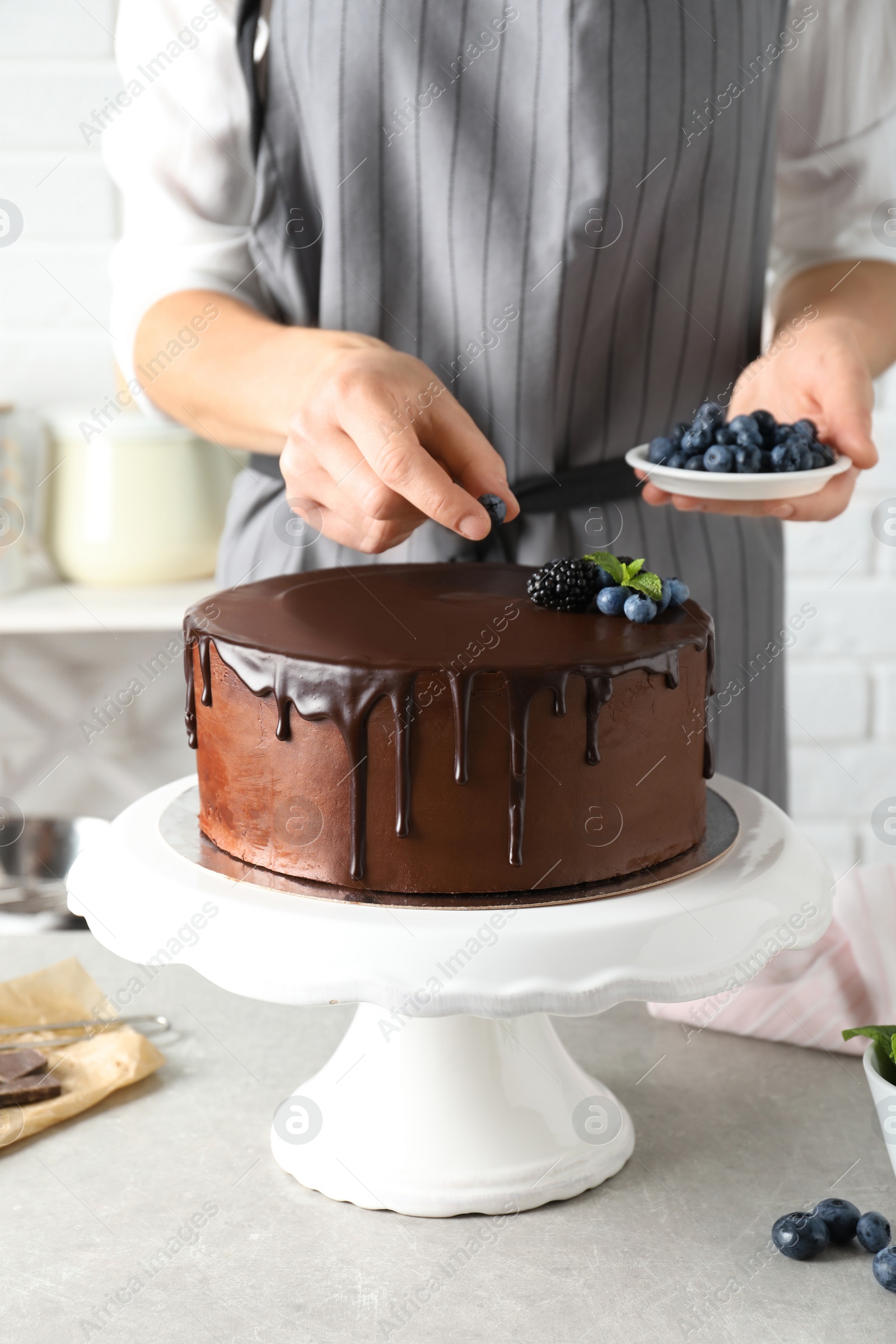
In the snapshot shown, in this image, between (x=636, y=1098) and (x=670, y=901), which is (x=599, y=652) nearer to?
(x=670, y=901)

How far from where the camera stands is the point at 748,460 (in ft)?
3.43

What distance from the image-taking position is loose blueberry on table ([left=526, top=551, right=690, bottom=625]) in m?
0.87

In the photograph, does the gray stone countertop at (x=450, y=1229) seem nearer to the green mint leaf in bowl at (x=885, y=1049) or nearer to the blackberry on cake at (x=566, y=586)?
the green mint leaf in bowl at (x=885, y=1049)

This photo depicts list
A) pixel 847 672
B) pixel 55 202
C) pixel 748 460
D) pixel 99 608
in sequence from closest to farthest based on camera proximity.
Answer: pixel 748 460 → pixel 99 608 → pixel 55 202 → pixel 847 672

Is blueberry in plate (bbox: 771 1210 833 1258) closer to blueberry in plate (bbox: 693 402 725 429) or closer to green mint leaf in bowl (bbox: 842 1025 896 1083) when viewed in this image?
green mint leaf in bowl (bbox: 842 1025 896 1083)

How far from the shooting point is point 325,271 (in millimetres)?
1145

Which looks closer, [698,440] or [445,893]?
[445,893]

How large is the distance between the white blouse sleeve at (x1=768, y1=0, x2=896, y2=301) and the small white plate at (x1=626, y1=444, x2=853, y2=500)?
15.6 inches

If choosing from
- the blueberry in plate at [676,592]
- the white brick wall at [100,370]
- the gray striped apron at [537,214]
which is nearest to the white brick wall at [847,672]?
the white brick wall at [100,370]

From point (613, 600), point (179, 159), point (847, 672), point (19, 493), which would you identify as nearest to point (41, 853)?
point (19, 493)

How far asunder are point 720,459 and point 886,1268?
59 cm

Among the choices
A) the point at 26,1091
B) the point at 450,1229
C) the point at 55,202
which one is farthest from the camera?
the point at 55,202

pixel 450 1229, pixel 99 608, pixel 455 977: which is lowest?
pixel 450 1229

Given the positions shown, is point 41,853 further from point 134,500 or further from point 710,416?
point 710,416
